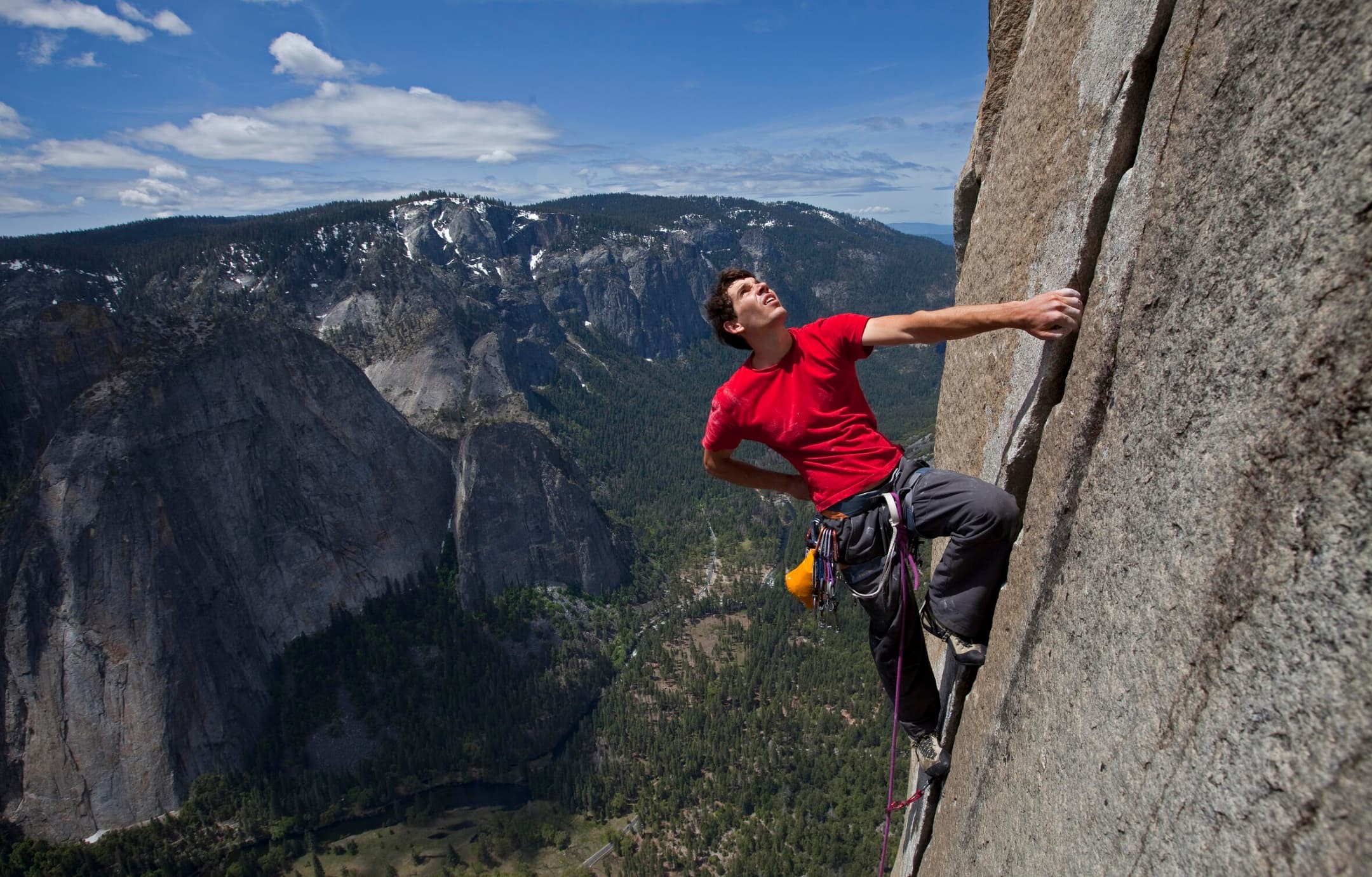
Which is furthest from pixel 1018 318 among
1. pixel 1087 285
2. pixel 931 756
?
pixel 931 756

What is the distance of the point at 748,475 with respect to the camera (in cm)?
545

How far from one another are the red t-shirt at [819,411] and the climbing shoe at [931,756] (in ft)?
6.53

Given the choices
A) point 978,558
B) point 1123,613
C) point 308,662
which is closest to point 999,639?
point 978,558

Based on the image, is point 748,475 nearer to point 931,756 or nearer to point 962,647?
point 962,647

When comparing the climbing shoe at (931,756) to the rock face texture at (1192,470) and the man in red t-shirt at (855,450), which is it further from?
the rock face texture at (1192,470)

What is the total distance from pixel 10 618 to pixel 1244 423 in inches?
2484

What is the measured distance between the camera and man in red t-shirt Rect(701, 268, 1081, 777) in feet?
13.9

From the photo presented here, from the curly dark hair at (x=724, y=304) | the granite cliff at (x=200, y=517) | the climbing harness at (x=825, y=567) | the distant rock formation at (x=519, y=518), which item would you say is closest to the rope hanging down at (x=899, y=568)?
the climbing harness at (x=825, y=567)

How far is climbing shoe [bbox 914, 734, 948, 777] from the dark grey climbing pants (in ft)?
1.77

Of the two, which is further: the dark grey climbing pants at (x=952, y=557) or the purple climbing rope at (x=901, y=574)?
the purple climbing rope at (x=901, y=574)

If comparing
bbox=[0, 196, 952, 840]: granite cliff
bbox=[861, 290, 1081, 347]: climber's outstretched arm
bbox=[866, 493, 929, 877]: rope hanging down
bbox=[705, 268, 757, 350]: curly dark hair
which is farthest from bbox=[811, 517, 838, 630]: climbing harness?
bbox=[0, 196, 952, 840]: granite cliff

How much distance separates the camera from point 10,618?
4647cm

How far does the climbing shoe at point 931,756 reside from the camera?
516 centimetres

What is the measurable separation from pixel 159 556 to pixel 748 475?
189ft
